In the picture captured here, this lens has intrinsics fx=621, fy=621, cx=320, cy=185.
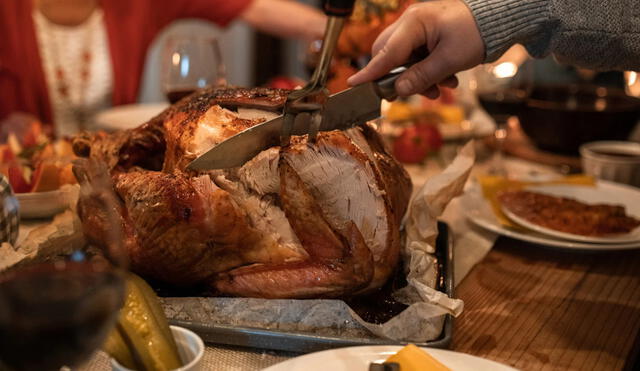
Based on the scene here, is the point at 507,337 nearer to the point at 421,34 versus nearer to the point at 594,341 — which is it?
the point at 594,341

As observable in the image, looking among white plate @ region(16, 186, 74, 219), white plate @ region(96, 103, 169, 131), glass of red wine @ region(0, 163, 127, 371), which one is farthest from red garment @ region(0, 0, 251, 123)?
glass of red wine @ region(0, 163, 127, 371)

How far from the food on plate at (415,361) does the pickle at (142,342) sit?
28 cm

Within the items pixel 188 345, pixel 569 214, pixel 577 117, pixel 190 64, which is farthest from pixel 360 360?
pixel 577 117

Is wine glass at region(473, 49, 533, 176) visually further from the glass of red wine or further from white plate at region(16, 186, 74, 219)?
the glass of red wine

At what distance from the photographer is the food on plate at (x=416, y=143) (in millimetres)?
1991

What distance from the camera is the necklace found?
9.75ft

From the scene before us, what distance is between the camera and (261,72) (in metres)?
5.04

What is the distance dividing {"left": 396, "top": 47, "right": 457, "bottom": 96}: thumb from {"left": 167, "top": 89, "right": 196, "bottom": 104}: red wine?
80cm

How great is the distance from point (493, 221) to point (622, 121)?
81 centimetres

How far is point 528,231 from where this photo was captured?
55.6 inches

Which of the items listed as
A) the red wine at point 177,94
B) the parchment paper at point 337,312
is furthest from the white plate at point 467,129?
the parchment paper at point 337,312

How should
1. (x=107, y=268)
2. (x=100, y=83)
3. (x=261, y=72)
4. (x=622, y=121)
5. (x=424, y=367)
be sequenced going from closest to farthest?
1. (x=107, y=268)
2. (x=424, y=367)
3. (x=622, y=121)
4. (x=100, y=83)
5. (x=261, y=72)

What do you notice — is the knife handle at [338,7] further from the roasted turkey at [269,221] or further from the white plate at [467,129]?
the white plate at [467,129]

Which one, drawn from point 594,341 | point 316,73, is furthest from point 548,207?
point 316,73
